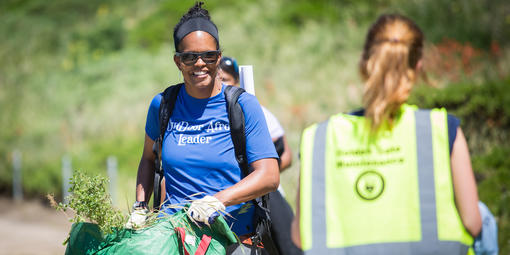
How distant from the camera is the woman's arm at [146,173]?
10.0ft

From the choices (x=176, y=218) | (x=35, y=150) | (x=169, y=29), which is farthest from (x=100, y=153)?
(x=176, y=218)

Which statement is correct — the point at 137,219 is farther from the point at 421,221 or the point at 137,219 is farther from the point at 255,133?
the point at 421,221

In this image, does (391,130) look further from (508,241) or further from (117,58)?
(117,58)

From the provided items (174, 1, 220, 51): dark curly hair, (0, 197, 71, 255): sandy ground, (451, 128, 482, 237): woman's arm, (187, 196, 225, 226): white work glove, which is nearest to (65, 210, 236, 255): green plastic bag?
(187, 196, 225, 226): white work glove

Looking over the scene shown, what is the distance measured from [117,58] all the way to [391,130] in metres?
16.8

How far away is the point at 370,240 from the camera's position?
72.6 inches

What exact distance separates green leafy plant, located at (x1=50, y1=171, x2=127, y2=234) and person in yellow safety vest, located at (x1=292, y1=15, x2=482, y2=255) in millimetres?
982

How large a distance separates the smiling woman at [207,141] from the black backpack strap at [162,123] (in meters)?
0.03

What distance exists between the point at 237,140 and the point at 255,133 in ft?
0.31

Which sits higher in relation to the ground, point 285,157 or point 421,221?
point 285,157

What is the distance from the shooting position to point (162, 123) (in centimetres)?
286

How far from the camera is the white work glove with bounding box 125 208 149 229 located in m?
2.48

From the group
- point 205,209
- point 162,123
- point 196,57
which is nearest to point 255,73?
point 162,123

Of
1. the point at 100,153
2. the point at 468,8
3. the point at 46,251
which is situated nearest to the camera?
the point at 46,251
